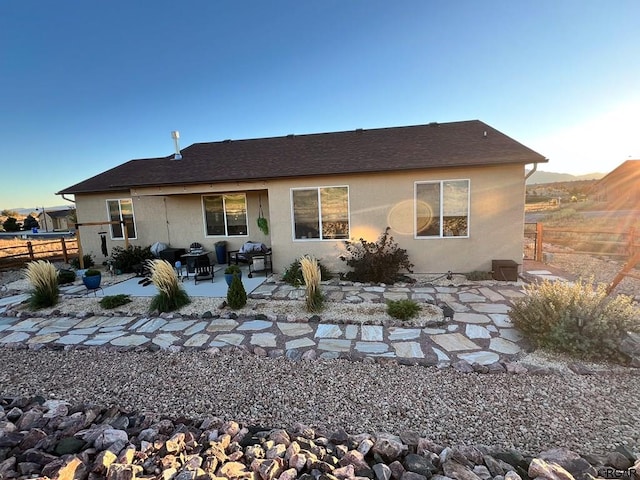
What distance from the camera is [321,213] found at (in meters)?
8.20

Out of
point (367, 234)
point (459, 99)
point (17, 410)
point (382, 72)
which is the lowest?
point (17, 410)

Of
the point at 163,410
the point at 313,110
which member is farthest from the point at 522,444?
the point at 313,110

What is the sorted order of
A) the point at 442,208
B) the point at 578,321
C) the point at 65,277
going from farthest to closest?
the point at 65,277 → the point at 442,208 → the point at 578,321

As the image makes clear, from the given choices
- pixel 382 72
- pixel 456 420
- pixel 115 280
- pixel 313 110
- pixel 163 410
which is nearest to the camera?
pixel 456 420

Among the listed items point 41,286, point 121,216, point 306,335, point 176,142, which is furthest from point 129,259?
point 306,335

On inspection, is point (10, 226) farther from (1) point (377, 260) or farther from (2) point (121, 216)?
A: (1) point (377, 260)

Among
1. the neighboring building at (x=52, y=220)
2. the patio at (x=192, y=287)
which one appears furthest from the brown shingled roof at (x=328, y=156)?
the neighboring building at (x=52, y=220)

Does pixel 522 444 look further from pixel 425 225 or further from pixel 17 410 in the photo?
pixel 425 225

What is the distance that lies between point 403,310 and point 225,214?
277 inches

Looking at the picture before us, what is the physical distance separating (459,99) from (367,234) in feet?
21.7

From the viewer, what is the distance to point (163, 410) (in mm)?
2836

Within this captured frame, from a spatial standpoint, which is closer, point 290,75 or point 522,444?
point 522,444

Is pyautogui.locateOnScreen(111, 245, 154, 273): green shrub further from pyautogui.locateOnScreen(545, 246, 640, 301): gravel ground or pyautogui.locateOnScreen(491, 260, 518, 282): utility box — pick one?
pyautogui.locateOnScreen(545, 246, 640, 301): gravel ground

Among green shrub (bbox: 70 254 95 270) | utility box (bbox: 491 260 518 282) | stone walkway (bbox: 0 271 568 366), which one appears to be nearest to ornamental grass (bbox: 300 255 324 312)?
stone walkway (bbox: 0 271 568 366)
